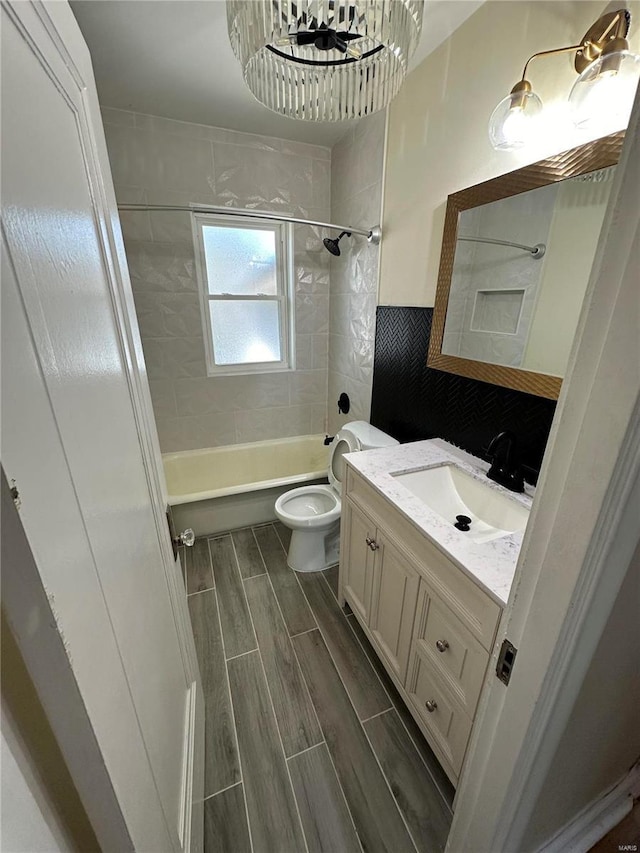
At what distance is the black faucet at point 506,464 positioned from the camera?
1.20m

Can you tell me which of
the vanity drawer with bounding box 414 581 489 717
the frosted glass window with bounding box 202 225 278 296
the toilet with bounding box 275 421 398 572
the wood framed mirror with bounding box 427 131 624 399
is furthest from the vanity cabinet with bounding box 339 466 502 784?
the frosted glass window with bounding box 202 225 278 296

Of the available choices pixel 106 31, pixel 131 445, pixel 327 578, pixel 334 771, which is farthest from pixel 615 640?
pixel 106 31

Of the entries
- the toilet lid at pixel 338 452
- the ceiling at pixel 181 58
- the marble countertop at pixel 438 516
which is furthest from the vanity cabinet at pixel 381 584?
the ceiling at pixel 181 58

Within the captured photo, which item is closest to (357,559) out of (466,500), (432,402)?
(466,500)

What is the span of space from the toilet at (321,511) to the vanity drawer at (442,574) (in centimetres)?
56

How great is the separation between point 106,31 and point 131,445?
1.80 m

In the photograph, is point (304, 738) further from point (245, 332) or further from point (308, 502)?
point (245, 332)

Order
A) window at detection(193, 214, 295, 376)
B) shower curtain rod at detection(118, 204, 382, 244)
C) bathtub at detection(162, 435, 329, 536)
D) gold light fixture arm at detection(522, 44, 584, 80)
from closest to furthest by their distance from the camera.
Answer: gold light fixture arm at detection(522, 44, 584, 80) < shower curtain rod at detection(118, 204, 382, 244) < bathtub at detection(162, 435, 329, 536) < window at detection(193, 214, 295, 376)

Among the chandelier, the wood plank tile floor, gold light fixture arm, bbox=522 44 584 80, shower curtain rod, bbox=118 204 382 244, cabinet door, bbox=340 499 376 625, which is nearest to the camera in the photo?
the chandelier

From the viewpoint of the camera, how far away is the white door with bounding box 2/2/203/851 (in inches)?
12.8

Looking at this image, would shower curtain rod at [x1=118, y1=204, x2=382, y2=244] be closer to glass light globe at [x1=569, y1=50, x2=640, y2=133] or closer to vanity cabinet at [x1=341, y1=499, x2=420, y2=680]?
glass light globe at [x1=569, y1=50, x2=640, y2=133]

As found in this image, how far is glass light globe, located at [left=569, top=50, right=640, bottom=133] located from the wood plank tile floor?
204 centimetres

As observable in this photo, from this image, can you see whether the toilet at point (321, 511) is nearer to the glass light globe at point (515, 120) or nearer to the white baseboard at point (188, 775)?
the white baseboard at point (188, 775)

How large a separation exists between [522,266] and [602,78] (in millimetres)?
469
